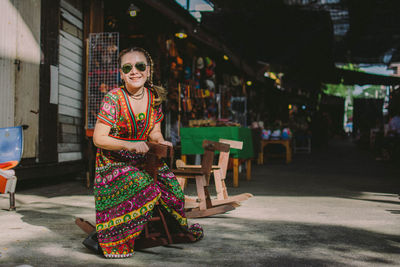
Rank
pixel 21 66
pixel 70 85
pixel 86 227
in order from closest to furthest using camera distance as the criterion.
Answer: pixel 86 227
pixel 21 66
pixel 70 85

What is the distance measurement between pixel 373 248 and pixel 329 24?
9463 millimetres

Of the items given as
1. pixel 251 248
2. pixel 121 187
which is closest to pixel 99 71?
pixel 121 187

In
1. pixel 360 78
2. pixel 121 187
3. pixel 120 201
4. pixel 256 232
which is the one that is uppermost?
pixel 360 78

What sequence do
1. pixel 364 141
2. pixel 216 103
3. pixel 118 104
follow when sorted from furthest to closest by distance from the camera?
pixel 364 141, pixel 216 103, pixel 118 104

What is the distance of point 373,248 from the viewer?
360cm

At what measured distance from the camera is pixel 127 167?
3.39 metres

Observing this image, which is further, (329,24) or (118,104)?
(329,24)

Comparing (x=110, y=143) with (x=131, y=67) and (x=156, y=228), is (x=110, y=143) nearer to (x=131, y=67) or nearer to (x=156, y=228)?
(x=131, y=67)

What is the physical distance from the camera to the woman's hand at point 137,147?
3199 millimetres

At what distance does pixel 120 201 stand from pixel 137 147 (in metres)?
0.45

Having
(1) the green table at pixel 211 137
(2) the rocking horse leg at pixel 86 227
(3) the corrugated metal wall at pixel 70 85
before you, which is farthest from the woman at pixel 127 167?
(3) the corrugated metal wall at pixel 70 85

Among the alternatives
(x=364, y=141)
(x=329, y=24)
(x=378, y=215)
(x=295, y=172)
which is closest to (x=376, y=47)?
(x=364, y=141)

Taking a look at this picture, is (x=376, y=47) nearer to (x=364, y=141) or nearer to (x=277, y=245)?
(x=364, y=141)

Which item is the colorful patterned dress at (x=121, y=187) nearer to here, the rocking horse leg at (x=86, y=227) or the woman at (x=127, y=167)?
the woman at (x=127, y=167)
